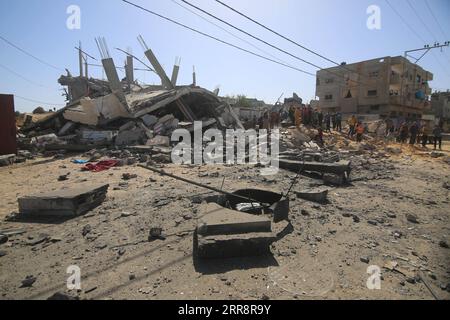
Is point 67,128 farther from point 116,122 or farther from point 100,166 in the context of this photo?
point 100,166

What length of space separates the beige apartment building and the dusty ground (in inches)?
1057

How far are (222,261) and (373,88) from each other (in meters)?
33.0

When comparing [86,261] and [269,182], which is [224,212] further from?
[269,182]

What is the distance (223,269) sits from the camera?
330 centimetres

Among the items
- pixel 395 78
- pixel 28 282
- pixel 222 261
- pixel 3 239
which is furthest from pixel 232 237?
pixel 395 78

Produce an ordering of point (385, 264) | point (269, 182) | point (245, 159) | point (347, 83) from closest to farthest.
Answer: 1. point (385, 264)
2. point (269, 182)
3. point (245, 159)
4. point (347, 83)

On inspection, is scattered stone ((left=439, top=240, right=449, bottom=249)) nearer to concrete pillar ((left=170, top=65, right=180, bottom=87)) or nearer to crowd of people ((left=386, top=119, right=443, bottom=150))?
crowd of people ((left=386, top=119, right=443, bottom=150))

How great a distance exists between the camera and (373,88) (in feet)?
101

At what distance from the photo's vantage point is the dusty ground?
9.71ft

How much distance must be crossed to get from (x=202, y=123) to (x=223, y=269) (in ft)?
44.2

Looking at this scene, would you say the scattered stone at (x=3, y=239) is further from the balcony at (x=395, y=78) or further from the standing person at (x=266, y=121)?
the balcony at (x=395, y=78)

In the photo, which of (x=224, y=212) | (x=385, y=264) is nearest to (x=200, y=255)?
(x=224, y=212)

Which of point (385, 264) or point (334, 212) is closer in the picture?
point (385, 264)

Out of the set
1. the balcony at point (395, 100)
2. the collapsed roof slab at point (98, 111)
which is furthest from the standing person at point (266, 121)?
the balcony at point (395, 100)
